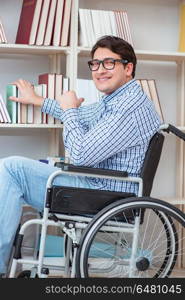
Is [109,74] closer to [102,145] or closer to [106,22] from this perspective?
[102,145]

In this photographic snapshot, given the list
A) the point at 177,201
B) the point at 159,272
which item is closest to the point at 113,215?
the point at 159,272

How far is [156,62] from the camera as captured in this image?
3.46m

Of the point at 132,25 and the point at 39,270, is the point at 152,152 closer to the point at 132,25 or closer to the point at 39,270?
the point at 39,270

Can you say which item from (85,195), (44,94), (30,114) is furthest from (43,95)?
(85,195)

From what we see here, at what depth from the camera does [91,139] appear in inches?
82.5

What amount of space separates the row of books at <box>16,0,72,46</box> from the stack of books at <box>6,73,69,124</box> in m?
0.19

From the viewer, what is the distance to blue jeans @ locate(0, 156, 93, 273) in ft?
6.75

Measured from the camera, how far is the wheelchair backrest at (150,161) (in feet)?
6.98

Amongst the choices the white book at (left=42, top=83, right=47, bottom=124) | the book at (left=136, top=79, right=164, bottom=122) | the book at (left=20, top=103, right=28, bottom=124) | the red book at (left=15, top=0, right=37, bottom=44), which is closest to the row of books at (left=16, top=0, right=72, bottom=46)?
the red book at (left=15, top=0, right=37, bottom=44)

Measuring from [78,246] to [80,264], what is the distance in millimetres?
64

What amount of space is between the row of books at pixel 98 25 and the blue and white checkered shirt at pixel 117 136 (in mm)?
814

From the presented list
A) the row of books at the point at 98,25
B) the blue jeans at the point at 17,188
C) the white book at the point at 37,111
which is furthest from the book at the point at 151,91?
the blue jeans at the point at 17,188

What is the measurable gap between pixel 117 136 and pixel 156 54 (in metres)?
1.18

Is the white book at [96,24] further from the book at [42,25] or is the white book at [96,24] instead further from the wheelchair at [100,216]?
the wheelchair at [100,216]
